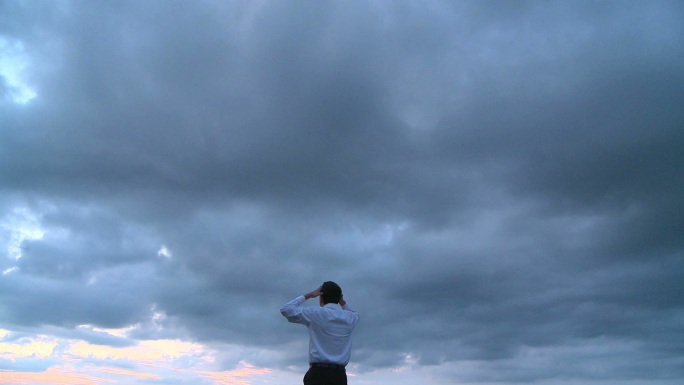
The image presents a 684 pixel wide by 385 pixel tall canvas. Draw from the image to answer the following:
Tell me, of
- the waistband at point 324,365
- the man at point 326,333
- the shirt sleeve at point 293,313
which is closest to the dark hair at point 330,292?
the man at point 326,333

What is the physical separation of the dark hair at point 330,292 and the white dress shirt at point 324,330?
7.8 inches

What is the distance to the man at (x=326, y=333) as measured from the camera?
407 inches

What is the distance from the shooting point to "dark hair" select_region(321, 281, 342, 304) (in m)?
11.1

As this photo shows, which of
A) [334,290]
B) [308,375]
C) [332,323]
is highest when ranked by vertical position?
[334,290]

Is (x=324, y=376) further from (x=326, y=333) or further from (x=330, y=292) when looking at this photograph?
(x=330, y=292)

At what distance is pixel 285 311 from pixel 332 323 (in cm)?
96

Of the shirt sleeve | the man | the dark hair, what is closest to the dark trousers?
the man

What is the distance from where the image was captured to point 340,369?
10508 millimetres

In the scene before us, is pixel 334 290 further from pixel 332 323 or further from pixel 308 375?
pixel 308 375

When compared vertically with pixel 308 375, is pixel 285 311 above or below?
above

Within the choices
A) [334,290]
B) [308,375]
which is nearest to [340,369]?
[308,375]

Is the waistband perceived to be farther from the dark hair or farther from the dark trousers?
the dark hair

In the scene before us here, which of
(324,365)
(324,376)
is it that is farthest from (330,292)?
(324,376)

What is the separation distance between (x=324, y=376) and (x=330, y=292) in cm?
→ 166
